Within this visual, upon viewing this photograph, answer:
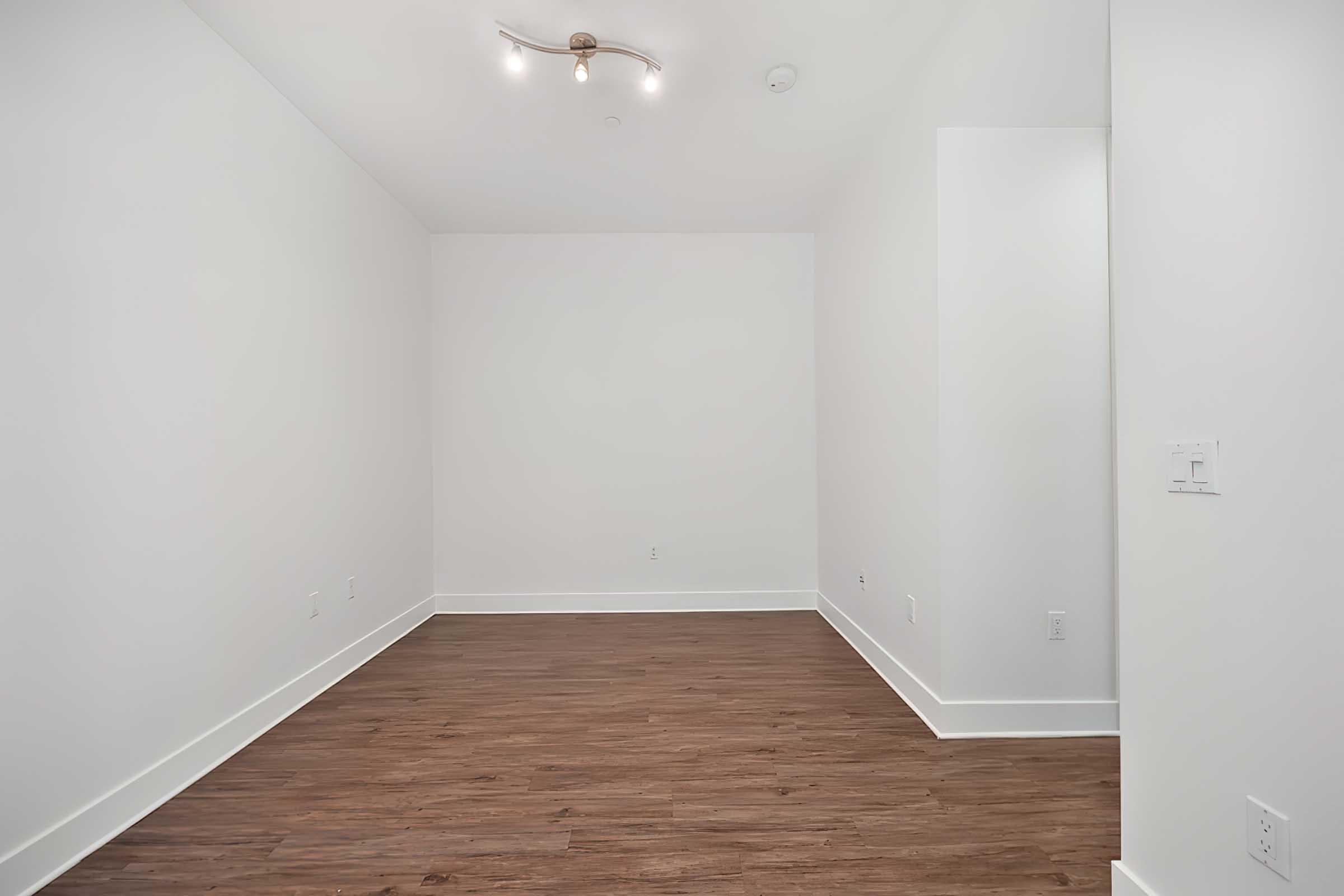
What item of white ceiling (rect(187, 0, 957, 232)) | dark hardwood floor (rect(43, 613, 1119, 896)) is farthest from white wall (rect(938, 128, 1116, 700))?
white ceiling (rect(187, 0, 957, 232))

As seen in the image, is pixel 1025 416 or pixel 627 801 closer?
pixel 627 801

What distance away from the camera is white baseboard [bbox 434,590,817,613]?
4879 millimetres

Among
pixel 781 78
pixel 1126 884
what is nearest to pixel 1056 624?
pixel 1126 884

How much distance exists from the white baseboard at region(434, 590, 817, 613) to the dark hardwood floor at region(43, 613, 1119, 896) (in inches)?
58.5

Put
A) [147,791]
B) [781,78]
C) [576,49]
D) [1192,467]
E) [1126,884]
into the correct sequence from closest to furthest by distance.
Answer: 1. [1192,467]
2. [1126,884]
3. [147,791]
4. [576,49]
5. [781,78]

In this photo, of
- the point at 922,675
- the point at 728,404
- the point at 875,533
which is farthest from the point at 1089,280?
the point at 728,404

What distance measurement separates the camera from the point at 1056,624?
269cm

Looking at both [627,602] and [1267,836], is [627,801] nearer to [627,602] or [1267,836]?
[1267,836]

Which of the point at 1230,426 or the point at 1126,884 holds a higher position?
the point at 1230,426

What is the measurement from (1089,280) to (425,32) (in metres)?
2.86

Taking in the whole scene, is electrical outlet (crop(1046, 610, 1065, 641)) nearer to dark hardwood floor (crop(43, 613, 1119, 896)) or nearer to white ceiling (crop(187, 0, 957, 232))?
dark hardwood floor (crop(43, 613, 1119, 896))

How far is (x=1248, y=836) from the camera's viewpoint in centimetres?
127

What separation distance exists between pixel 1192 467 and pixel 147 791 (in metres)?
3.14

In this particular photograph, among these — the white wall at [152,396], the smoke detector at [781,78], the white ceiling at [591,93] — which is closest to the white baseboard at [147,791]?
the white wall at [152,396]
